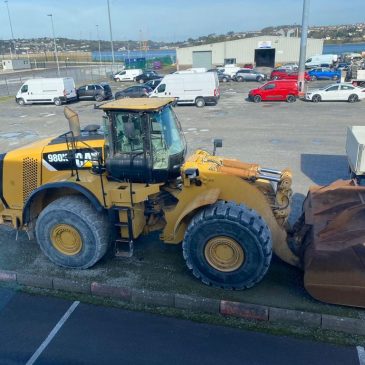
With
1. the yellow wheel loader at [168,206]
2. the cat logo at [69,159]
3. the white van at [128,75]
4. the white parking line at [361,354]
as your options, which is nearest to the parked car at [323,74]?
the white van at [128,75]

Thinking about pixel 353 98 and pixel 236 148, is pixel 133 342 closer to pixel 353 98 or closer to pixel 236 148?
pixel 236 148

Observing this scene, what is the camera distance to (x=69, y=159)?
630 centimetres

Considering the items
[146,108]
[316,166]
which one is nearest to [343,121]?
[316,166]

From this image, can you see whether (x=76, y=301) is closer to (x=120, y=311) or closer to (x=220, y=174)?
(x=120, y=311)

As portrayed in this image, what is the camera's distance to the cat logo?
20.3ft

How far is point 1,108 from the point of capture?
28.3 metres

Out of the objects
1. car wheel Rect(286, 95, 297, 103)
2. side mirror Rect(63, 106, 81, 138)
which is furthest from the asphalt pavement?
car wheel Rect(286, 95, 297, 103)

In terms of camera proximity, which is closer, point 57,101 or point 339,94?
point 339,94

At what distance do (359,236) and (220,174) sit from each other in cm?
208

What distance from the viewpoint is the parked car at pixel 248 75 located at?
1639 inches

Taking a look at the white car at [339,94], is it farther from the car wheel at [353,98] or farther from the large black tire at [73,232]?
the large black tire at [73,232]

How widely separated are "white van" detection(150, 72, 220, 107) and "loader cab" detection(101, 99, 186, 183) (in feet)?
63.6

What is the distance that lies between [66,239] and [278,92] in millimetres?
23937

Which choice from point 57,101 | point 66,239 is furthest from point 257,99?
A: point 66,239
